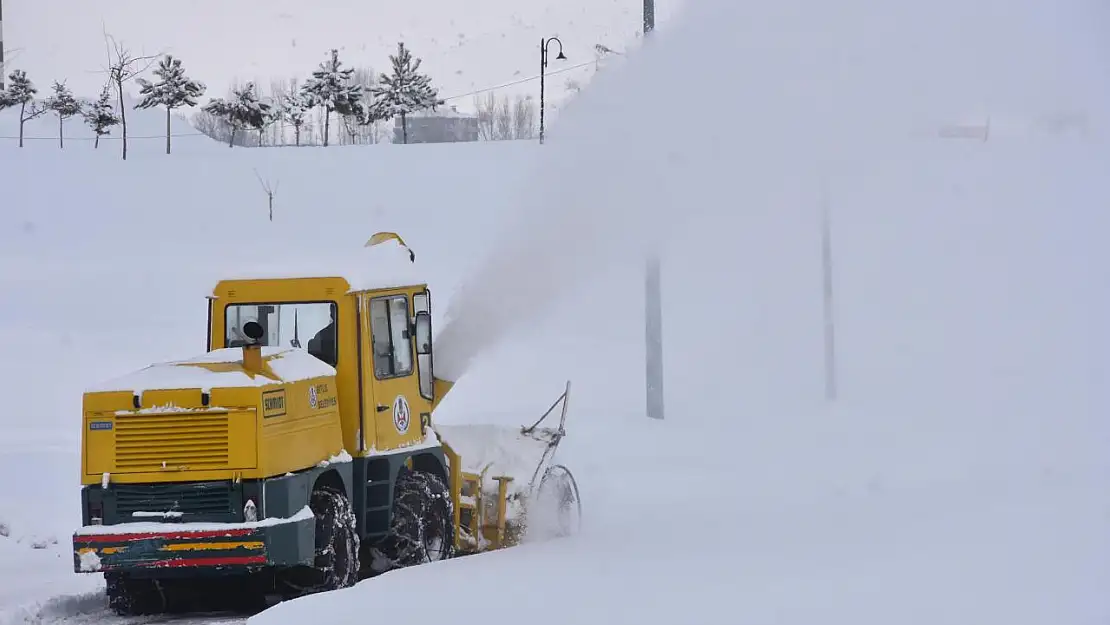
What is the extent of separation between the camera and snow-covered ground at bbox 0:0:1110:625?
10.2m

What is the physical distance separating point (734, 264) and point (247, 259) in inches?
512

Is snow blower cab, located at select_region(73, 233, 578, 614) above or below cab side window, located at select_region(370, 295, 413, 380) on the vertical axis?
below

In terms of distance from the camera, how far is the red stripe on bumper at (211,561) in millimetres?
9672

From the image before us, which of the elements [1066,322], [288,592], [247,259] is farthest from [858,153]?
[247,259]

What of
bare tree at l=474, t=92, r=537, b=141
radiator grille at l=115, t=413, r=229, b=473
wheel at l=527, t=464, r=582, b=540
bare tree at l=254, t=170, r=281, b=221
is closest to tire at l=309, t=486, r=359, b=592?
radiator grille at l=115, t=413, r=229, b=473

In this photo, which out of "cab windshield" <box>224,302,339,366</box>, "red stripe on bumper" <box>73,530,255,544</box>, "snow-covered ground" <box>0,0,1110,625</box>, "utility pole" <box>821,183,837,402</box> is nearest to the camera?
"red stripe on bumper" <box>73,530,255,544</box>

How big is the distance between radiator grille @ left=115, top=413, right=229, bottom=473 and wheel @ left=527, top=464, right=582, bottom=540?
140 inches

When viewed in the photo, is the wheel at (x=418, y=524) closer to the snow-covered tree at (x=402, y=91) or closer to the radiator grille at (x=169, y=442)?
the radiator grille at (x=169, y=442)

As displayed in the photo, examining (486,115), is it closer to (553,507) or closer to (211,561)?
(553,507)

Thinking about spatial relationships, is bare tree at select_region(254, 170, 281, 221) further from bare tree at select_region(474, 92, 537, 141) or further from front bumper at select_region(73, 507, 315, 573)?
front bumper at select_region(73, 507, 315, 573)

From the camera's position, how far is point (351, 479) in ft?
36.1

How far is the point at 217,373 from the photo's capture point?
9930 millimetres

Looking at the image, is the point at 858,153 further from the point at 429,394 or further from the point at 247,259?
the point at 247,259

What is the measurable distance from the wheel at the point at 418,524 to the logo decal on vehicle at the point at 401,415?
355mm
